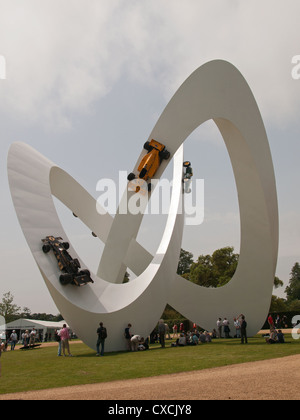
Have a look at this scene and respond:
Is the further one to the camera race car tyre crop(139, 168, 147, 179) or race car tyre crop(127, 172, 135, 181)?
race car tyre crop(127, 172, 135, 181)

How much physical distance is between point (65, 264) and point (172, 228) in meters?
4.79

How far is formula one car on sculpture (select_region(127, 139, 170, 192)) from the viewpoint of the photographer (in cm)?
1728

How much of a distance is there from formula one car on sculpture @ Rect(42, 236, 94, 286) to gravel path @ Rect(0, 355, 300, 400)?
576 cm

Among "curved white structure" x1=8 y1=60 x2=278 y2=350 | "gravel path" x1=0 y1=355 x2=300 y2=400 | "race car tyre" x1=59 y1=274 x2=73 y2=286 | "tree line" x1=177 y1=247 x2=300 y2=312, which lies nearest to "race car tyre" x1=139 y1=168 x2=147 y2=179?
"curved white structure" x1=8 y1=60 x2=278 y2=350

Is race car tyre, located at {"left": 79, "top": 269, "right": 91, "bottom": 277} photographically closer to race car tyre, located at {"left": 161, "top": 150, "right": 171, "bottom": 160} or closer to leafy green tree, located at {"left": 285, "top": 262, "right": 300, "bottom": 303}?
race car tyre, located at {"left": 161, "top": 150, "right": 171, "bottom": 160}

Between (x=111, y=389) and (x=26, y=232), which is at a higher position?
(x=26, y=232)

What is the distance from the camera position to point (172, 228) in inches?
634

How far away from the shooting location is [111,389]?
666 cm

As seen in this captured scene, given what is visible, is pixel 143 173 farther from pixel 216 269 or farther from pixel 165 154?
pixel 216 269

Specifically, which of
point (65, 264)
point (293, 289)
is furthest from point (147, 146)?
point (293, 289)

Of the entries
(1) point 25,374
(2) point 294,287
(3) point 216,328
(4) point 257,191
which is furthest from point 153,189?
(2) point 294,287
